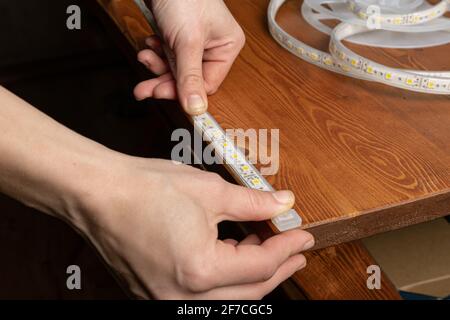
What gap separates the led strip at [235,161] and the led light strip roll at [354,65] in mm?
243

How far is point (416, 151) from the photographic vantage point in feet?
3.12

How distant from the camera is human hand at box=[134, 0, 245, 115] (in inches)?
42.4

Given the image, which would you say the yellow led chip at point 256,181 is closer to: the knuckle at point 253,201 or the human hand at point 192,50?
the knuckle at point 253,201

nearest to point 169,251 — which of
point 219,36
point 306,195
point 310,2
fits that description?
point 306,195

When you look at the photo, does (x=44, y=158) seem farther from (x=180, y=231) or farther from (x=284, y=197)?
(x=284, y=197)

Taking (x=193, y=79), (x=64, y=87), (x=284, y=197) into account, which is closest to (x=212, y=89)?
(x=193, y=79)

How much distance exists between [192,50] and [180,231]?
16.2 inches

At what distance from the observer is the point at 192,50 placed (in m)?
1.10

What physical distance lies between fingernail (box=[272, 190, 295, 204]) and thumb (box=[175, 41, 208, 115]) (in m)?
0.25

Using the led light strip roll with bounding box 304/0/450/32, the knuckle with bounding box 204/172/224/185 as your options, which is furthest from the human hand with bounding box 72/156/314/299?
the led light strip roll with bounding box 304/0/450/32

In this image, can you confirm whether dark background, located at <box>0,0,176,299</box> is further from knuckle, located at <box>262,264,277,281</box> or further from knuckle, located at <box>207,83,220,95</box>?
knuckle, located at <box>262,264,277,281</box>

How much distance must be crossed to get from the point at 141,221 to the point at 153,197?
0.03 meters

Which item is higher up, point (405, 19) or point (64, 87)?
point (405, 19)

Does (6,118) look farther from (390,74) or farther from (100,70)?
(100,70)
